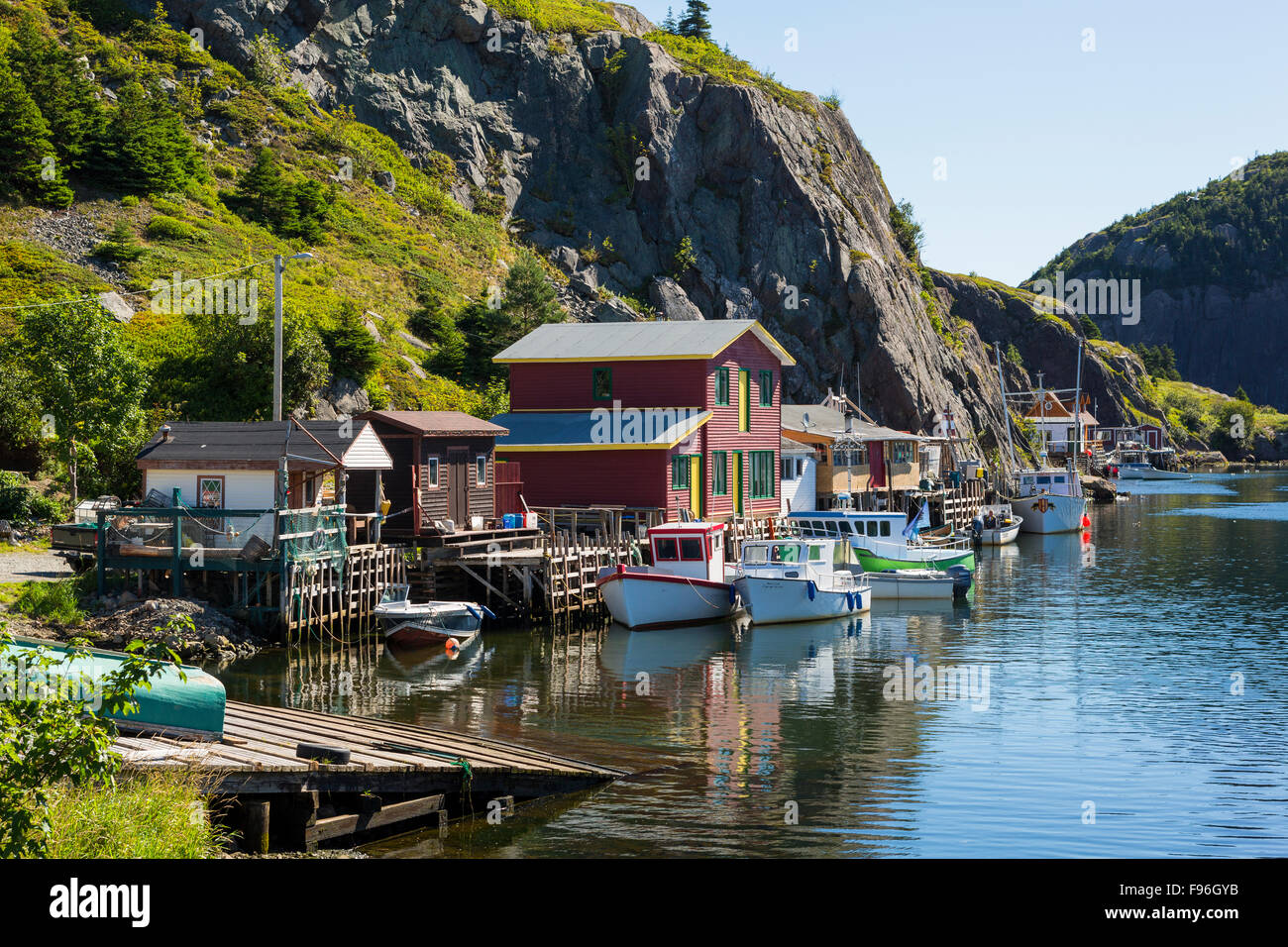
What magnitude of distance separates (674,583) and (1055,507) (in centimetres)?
5158

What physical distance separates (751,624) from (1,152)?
57714 millimetres

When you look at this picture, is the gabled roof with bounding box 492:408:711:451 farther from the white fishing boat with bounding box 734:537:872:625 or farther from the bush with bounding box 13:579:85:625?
the bush with bounding box 13:579:85:625

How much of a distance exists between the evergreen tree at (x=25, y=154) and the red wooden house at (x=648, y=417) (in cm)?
3387

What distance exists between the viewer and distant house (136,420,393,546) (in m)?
37.9

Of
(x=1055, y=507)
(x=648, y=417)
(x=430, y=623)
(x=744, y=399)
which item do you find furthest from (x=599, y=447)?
(x=1055, y=507)

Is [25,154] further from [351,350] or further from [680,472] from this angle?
[680,472]

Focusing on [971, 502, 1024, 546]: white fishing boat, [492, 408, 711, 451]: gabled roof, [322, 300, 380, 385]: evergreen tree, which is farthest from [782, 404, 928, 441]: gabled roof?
[322, 300, 380, 385]: evergreen tree

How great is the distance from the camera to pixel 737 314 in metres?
106

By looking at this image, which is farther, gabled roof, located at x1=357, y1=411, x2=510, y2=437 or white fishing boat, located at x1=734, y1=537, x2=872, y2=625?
gabled roof, located at x1=357, y1=411, x2=510, y2=437

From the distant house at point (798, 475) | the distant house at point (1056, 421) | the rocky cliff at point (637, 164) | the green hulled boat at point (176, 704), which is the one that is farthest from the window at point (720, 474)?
the distant house at point (1056, 421)

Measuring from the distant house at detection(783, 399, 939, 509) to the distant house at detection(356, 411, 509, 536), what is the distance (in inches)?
1023
